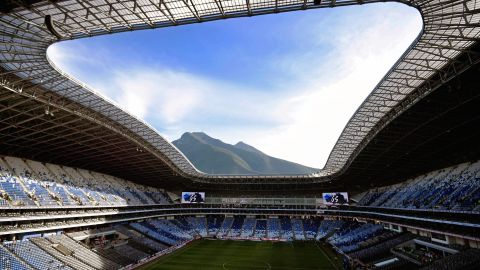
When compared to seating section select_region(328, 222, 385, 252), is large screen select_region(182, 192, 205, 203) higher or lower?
higher

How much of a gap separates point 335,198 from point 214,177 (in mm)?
31234

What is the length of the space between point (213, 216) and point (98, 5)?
2908 inches

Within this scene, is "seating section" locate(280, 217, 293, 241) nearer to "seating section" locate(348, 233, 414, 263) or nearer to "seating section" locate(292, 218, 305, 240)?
"seating section" locate(292, 218, 305, 240)

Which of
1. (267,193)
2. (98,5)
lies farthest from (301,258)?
(98,5)

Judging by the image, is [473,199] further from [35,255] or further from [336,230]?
[35,255]

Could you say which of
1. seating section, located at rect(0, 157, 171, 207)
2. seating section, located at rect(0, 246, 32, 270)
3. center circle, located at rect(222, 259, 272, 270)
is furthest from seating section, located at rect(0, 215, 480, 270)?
center circle, located at rect(222, 259, 272, 270)

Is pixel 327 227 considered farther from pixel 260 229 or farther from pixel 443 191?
pixel 443 191

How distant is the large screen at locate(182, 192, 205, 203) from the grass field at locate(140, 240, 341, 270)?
56.6ft

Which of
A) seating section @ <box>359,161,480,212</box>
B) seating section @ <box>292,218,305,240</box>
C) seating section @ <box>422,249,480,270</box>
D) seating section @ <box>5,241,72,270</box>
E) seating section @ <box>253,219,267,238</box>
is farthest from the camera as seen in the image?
seating section @ <box>253,219,267,238</box>

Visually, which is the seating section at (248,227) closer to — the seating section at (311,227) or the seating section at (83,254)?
the seating section at (311,227)

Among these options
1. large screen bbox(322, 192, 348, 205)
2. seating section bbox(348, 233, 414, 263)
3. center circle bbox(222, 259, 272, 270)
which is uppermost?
large screen bbox(322, 192, 348, 205)

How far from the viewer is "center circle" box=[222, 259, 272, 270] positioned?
143ft

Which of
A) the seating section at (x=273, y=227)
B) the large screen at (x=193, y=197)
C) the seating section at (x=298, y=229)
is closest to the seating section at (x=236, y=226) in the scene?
the seating section at (x=273, y=227)

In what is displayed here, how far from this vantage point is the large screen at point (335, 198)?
73.2 meters
